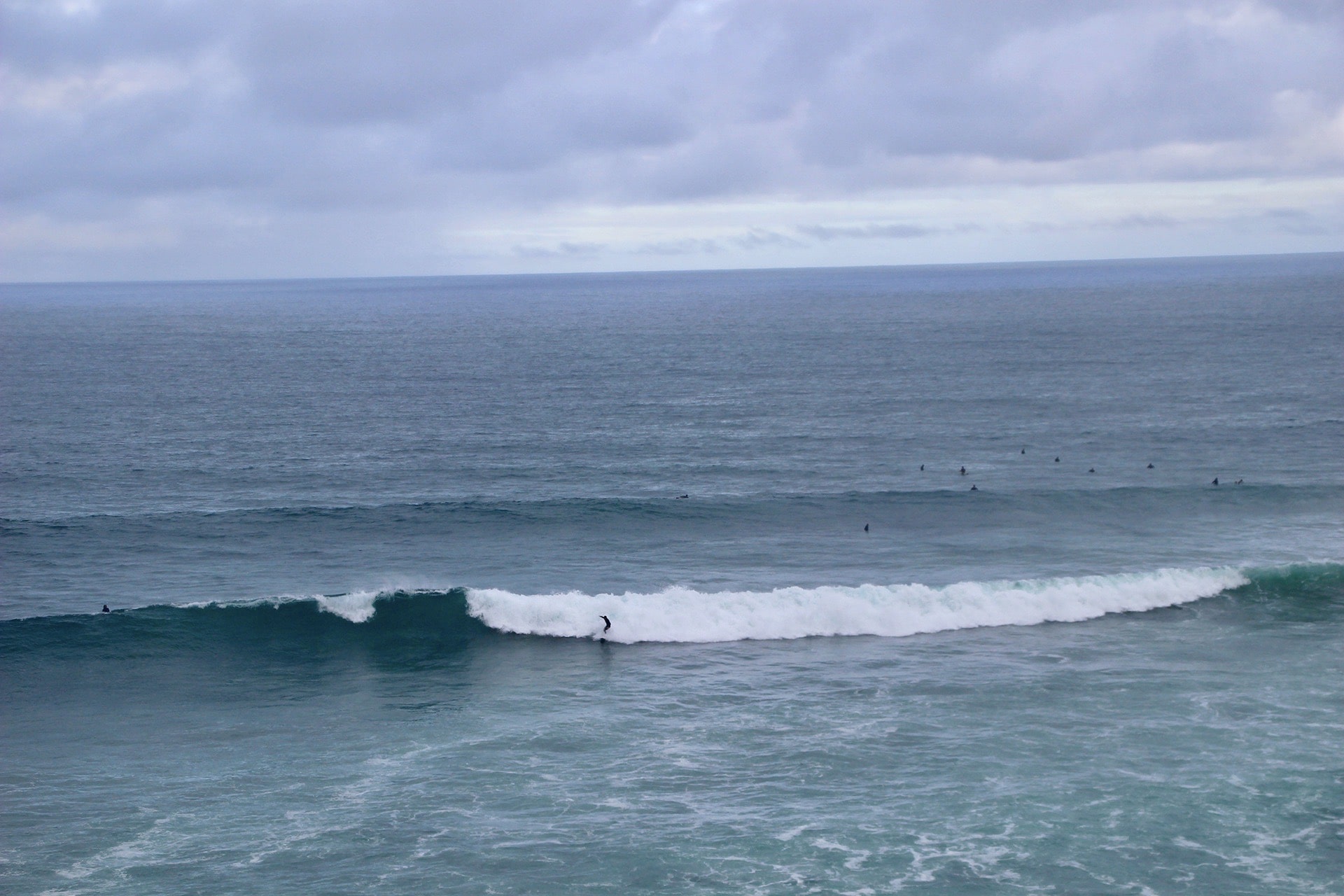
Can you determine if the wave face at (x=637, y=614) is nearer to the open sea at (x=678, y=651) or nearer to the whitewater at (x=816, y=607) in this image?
the whitewater at (x=816, y=607)

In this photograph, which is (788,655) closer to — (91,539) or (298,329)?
(91,539)

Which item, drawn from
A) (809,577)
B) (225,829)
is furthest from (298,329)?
(225,829)

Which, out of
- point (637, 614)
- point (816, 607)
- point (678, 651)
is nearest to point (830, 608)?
point (816, 607)

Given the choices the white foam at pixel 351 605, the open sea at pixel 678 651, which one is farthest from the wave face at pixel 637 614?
the open sea at pixel 678 651

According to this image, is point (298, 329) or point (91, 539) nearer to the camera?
point (91, 539)

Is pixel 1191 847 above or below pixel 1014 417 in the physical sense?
below

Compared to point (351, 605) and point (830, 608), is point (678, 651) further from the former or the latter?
point (351, 605)
